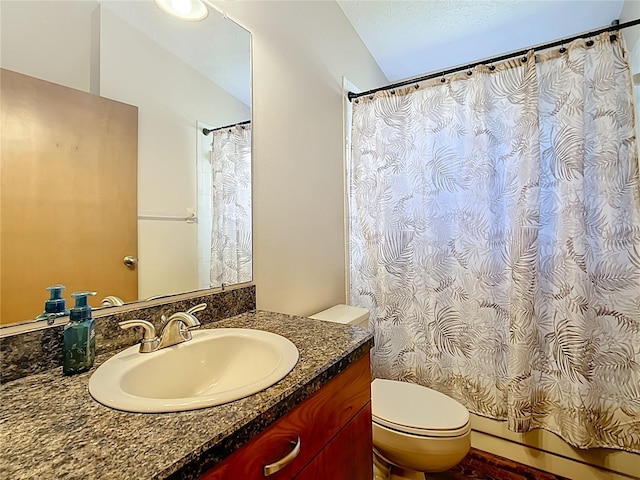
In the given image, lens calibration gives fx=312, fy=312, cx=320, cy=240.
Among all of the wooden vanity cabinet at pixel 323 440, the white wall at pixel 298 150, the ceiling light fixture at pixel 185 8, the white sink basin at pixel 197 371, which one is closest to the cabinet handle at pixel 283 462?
the wooden vanity cabinet at pixel 323 440

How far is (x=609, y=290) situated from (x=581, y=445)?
69 centimetres

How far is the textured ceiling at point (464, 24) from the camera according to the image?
1775 mm

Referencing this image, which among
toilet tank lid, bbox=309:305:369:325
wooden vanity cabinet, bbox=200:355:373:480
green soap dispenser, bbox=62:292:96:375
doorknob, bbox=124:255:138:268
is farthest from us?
toilet tank lid, bbox=309:305:369:325

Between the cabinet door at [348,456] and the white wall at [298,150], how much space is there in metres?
0.60

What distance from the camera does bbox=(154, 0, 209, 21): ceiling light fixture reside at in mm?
1017

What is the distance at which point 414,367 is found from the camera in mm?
1747

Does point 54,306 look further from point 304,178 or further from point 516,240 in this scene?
point 516,240

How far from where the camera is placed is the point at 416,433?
1.17 metres

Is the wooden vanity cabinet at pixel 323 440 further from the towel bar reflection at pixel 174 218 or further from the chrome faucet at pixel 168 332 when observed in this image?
the towel bar reflection at pixel 174 218

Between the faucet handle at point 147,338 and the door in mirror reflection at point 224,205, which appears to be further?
the door in mirror reflection at point 224,205

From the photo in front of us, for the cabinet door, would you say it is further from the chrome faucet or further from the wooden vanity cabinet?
the chrome faucet

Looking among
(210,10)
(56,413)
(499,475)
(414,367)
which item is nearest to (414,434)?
(414,367)

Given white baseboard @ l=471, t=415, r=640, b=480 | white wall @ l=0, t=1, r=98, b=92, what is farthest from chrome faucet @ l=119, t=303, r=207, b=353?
white baseboard @ l=471, t=415, r=640, b=480

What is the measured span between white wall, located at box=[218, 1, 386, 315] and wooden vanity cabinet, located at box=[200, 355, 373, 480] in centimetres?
58
